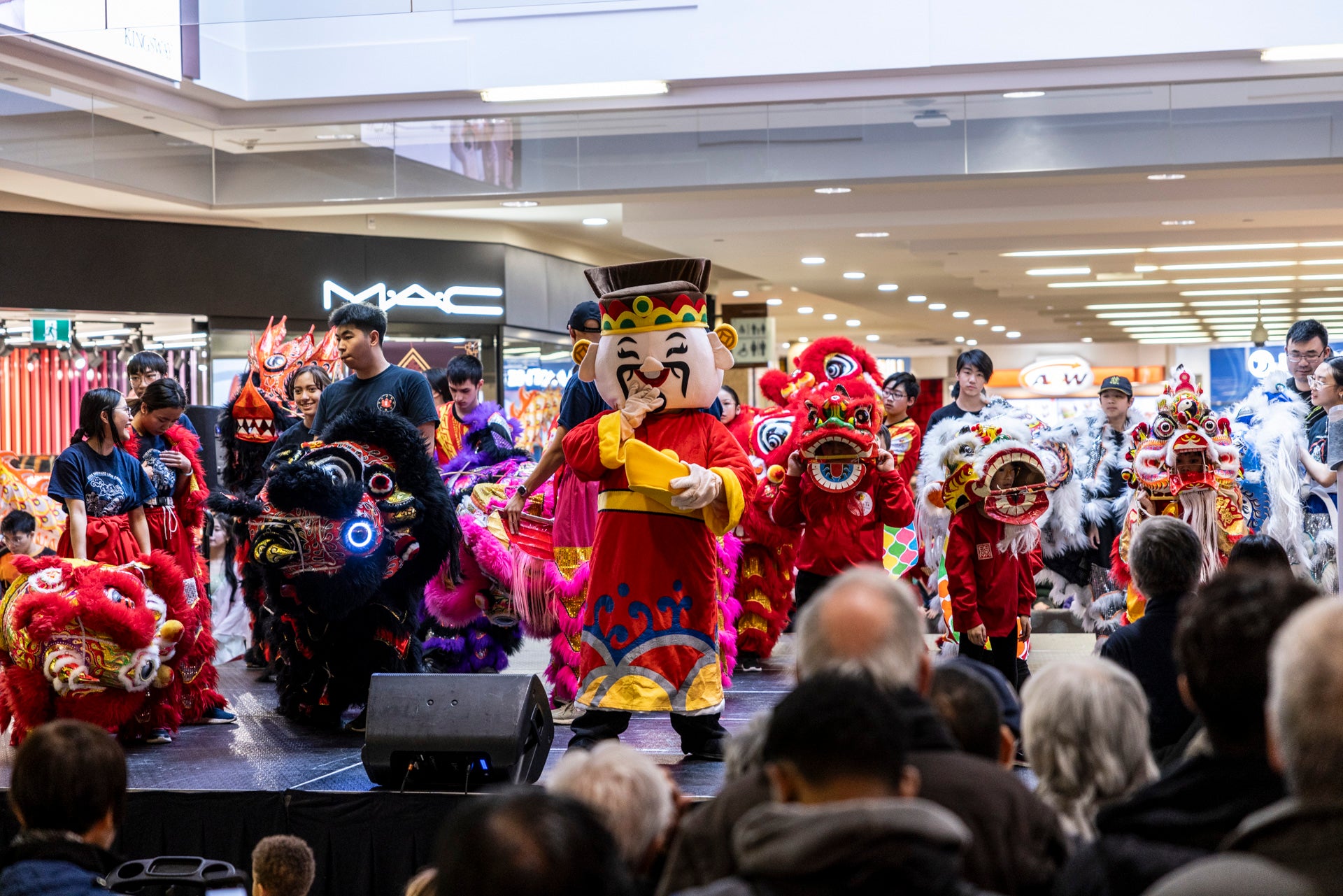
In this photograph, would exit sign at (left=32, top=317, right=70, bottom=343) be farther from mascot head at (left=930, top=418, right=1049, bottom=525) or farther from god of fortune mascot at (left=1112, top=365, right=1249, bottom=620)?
god of fortune mascot at (left=1112, top=365, right=1249, bottom=620)

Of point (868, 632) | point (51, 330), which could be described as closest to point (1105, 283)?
point (51, 330)

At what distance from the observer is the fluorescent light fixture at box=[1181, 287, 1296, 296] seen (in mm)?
13969

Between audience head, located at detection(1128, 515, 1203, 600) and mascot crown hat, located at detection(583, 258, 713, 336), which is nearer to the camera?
audience head, located at detection(1128, 515, 1203, 600)

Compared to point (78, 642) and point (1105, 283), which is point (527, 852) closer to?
point (78, 642)

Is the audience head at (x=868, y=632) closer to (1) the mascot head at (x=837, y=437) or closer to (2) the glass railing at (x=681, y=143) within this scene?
(1) the mascot head at (x=837, y=437)

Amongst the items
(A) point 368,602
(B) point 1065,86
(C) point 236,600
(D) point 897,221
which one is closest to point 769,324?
(D) point 897,221

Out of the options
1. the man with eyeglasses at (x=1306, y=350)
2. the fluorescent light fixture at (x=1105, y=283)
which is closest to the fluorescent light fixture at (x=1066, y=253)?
the fluorescent light fixture at (x=1105, y=283)

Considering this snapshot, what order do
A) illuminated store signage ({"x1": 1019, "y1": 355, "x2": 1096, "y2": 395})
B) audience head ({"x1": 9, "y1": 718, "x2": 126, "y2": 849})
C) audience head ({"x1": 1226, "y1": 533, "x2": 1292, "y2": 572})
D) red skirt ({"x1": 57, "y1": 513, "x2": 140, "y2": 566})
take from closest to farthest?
audience head ({"x1": 9, "y1": 718, "x2": 126, "y2": 849})
audience head ({"x1": 1226, "y1": 533, "x2": 1292, "y2": 572})
red skirt ({"x1": 57, "y1": 513, "x2": 140, "y2": 566})
illuminated store signage ({"x1": 1019, "y1": 355, "x2": 1096, "y2": 395})

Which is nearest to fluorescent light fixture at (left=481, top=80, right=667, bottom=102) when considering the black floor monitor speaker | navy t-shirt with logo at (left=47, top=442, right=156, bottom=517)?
navy t-shirt with logo at (left=47, top=442, right=156, bottom=517)

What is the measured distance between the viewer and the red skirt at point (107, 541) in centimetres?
526

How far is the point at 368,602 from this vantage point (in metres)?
4.73

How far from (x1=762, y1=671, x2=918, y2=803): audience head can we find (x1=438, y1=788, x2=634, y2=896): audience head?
0.26m

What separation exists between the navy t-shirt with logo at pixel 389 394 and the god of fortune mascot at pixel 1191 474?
268cm

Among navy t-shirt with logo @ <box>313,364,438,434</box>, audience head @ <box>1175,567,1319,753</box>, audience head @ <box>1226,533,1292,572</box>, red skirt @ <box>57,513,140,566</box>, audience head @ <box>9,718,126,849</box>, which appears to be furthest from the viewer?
red skirt @ <box>57,513,140,566</box>
